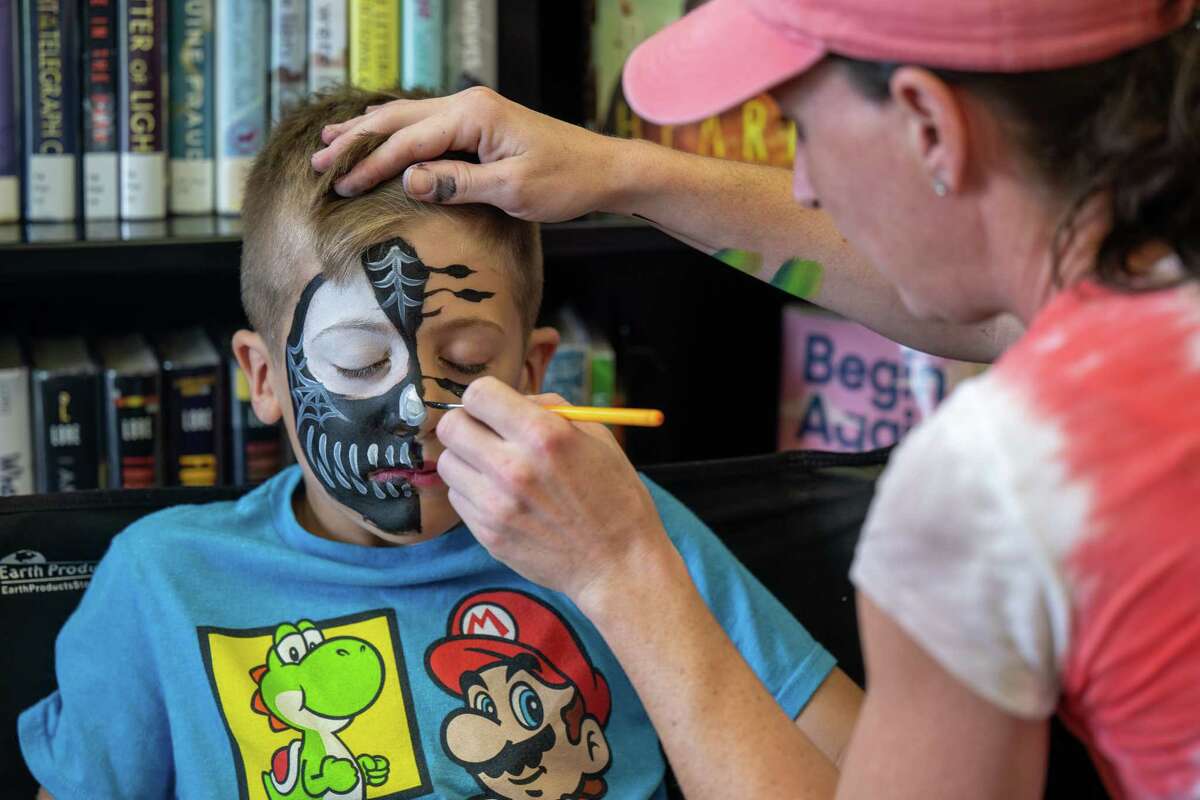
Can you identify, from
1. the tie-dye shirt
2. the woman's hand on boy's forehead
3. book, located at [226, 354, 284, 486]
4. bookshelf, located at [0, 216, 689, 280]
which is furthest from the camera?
book, located at [226, 354, 284, 486]

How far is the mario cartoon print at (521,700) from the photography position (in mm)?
1208

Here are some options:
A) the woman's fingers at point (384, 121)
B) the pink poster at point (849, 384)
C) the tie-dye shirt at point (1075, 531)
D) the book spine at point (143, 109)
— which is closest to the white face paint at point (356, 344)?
the woman's fingers at point (384, 121)

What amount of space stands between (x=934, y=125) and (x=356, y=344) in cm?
60

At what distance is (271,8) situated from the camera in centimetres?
160

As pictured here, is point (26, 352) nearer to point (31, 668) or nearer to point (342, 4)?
point (31, 668)

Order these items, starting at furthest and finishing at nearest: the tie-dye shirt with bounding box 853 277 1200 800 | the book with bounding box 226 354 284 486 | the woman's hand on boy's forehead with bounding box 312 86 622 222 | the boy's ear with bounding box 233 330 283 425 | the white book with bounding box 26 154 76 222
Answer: the book with bounding box 226 354 284 486 → the white book with bounding box 26 154 76 222 → the boy's ear with bounding box 233 330 283 425 → the woman's hand on boy's forehead with bounding box 312 86 622 222 → the tie-dye shirt with bounding box 853 277 1200 800

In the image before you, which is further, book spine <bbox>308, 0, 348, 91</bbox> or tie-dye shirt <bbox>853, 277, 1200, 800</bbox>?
book spine <bbox>308, 0, 348, 91</bbox>

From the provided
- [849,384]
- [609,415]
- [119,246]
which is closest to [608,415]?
[609,415]

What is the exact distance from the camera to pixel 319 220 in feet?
4.01

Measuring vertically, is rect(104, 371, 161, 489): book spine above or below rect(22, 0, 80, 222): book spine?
below

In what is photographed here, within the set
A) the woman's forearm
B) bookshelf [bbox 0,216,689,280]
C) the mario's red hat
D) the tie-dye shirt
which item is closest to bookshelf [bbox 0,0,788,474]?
bookshelf [bbox 0,216,689,280]

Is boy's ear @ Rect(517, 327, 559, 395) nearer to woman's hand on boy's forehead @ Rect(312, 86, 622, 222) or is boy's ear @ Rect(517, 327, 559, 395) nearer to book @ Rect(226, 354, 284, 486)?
woman's hand on boy's forehead @ Rect(312, 86, 622, 222)

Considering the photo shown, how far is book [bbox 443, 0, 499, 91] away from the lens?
1667mm

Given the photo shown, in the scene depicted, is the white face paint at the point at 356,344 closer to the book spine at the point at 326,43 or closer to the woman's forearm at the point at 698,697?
the woman's forearm at the point at 698,697
